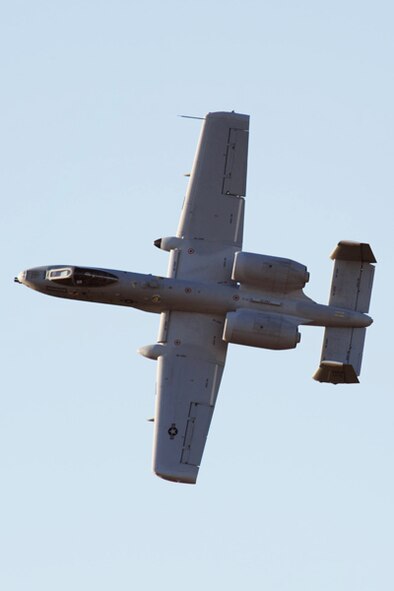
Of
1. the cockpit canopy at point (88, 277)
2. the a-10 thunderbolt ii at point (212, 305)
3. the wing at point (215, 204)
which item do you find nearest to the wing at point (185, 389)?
the a-10 thunderbolt ii at point (212, 305)

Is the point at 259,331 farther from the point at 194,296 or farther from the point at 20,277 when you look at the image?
the point at 20,277

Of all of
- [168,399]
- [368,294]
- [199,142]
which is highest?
[199,142]

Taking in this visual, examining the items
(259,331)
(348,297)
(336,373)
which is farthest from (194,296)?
(336,373)

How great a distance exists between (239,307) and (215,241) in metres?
2.60

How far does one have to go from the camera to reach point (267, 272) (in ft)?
212

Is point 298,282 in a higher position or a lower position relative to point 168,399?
higher

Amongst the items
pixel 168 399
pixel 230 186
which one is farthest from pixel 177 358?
pixel 230 186

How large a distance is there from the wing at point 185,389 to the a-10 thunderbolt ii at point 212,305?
3 centimetres

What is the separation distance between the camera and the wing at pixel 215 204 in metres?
65.5

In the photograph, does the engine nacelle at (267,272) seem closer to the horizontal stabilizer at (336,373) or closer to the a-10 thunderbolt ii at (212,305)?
the a-10 thunderbolt ii at (212,305)

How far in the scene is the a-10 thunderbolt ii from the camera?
64438mm

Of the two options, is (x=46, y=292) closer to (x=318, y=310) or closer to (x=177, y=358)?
(x=177, y=358)

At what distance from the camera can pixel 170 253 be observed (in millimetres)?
65875

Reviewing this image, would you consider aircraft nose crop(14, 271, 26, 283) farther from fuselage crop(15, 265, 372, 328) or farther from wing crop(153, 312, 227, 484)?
wing crop(153, 312, 227, 484)
